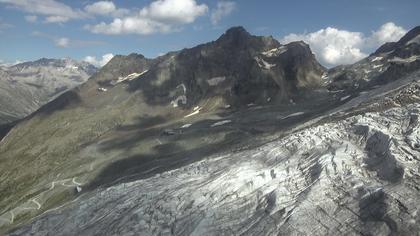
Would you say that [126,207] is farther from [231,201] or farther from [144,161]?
[144,161]

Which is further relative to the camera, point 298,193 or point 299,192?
point 299,192

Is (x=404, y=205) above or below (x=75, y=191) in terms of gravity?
above

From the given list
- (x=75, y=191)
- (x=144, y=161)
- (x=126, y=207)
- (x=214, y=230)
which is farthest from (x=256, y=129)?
(x=214, y=230)

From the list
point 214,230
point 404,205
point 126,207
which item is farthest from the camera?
point 126,207

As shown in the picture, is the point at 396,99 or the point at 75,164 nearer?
the point at 396,99

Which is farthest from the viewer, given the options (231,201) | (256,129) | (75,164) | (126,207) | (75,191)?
(75,164)

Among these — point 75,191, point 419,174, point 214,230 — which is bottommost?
point 75,191

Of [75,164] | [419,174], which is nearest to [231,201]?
[419,174]

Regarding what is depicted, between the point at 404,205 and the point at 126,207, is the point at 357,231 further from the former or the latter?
the point at 126,207

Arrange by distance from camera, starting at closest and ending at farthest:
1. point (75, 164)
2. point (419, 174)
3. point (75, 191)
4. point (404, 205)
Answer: point (404, 205) → point (419, 174) → point (75, 191) → point (75, 164)
